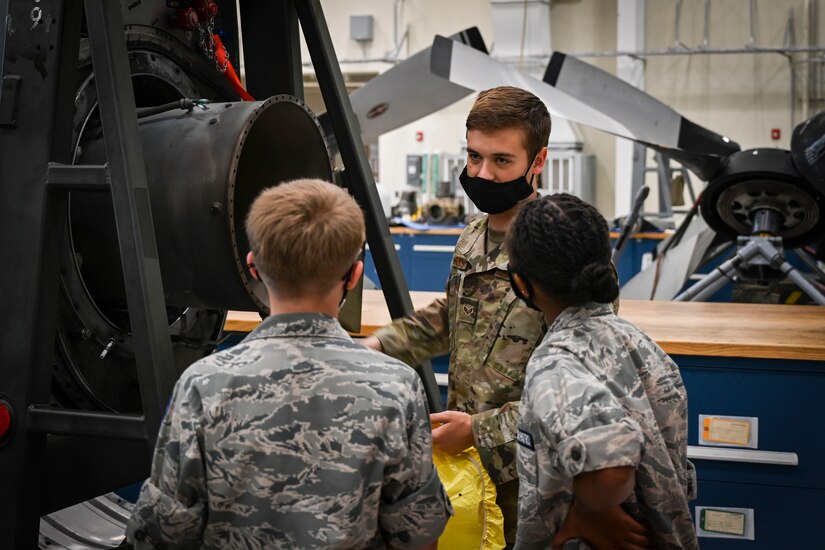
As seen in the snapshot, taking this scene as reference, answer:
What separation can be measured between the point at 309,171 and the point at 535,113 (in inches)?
28.1

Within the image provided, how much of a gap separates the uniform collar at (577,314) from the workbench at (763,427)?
1344 mm

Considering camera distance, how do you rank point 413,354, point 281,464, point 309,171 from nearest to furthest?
1. point 281,464
2. point 413,354
3. point 309,171

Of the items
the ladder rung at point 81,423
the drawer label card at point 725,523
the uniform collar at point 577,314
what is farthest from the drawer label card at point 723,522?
the ladder rung at point 81,423

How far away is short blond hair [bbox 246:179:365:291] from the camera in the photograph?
1260mm

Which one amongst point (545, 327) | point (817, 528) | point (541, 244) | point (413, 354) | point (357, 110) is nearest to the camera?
point (541, 244)

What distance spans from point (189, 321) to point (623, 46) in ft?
28.9

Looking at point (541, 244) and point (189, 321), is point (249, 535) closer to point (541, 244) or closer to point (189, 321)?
point (541, 244)

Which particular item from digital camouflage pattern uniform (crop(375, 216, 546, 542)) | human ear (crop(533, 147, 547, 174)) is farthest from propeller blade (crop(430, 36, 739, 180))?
digital camouflage pattern uniform (crop(375, 216, 546, 542))

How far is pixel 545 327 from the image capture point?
1.79m

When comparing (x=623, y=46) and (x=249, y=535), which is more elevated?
(x=623, y=46)

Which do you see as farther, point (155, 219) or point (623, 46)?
point (623, 46)

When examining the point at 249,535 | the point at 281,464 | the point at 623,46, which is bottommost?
the point at 249,535

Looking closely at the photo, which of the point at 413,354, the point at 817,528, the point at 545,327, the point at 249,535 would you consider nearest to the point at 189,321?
the point at 413,354

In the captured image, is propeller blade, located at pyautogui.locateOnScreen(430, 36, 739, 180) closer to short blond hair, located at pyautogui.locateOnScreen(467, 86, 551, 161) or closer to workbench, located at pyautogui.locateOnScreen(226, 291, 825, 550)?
workbench, located at pyautogui.locateOnScreen(226, 291, 825, 550)
